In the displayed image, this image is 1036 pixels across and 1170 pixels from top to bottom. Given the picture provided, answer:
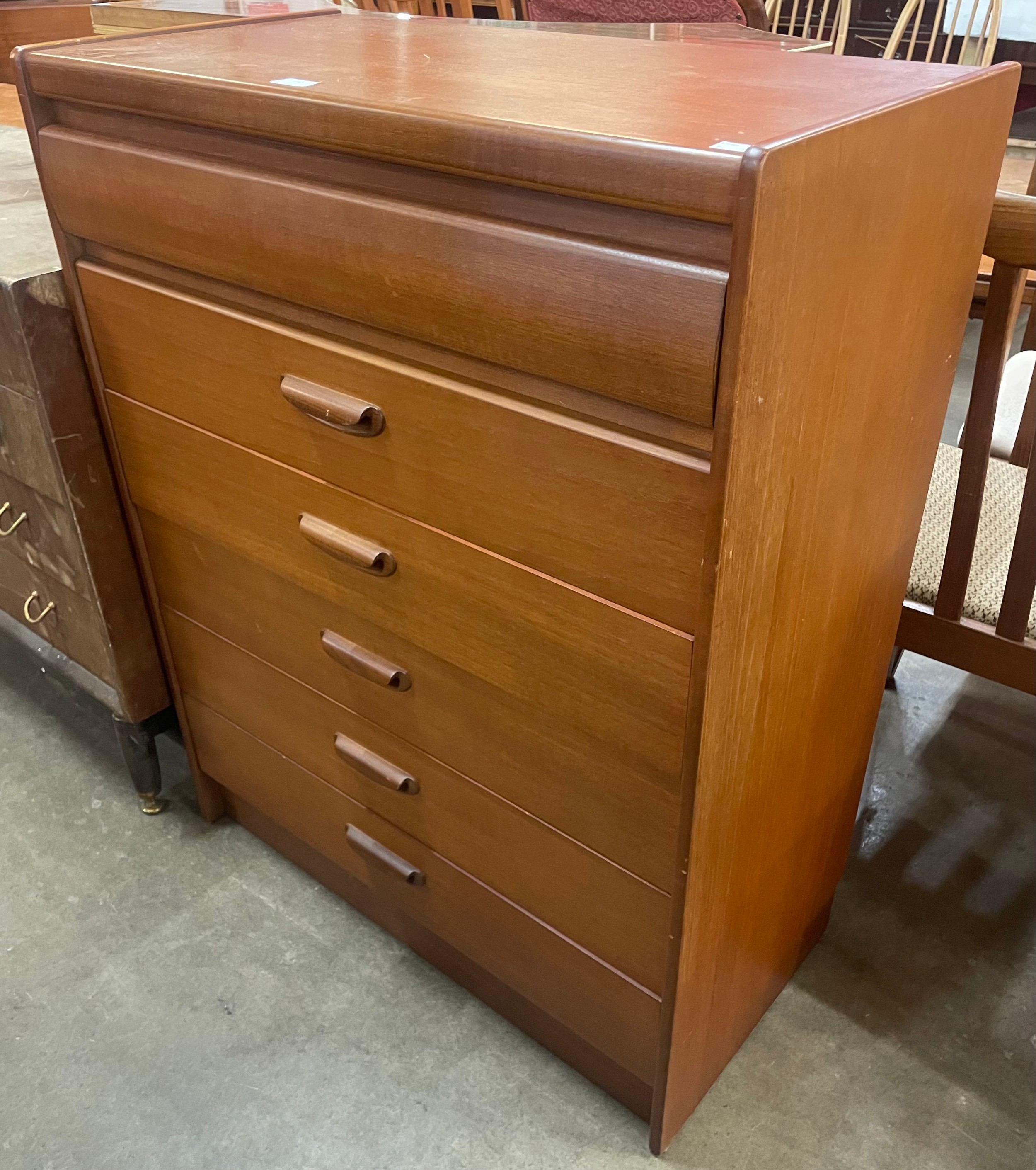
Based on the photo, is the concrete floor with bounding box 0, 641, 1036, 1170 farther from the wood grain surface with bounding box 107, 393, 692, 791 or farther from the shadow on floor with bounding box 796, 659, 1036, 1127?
the wood grain surface with bounding box 107, 393, 692, 791

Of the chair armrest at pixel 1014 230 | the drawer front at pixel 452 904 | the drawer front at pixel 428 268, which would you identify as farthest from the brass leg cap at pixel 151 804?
the chair armrest at pixel 1014 230

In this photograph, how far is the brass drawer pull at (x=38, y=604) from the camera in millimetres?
1340

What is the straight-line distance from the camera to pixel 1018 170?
8.57ft

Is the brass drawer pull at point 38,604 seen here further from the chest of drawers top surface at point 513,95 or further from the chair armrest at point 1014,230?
the chair armrest at point 1014,230

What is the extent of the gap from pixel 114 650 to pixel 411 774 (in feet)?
1.58

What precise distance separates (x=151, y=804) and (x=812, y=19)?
3603 mm

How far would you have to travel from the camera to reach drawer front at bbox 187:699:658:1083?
0.94 metres

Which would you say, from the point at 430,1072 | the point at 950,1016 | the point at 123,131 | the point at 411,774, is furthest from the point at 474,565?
the point at 950,1016

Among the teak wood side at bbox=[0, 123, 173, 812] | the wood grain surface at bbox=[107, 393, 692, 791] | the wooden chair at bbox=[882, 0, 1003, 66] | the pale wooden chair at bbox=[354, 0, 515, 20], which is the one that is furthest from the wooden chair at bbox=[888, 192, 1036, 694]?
the wooden chair at bbox=[882, 0, 1003, 66]

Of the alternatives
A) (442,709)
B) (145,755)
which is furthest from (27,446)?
(442,709)

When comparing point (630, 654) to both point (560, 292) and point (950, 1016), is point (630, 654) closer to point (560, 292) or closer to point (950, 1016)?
point (560, 292)

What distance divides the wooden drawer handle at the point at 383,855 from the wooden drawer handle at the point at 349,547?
1.22 feet

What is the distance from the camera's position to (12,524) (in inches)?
50.7

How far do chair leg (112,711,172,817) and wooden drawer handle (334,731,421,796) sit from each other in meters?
0.41
